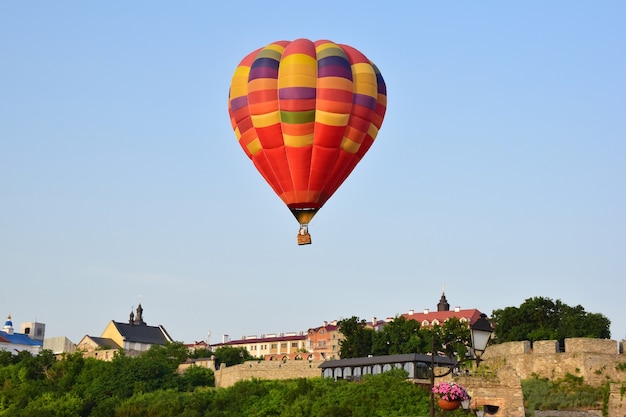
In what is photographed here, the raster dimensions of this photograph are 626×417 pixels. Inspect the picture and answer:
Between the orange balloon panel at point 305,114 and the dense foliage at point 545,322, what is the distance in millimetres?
33741

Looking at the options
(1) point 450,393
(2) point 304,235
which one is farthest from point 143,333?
(1) point 450,393

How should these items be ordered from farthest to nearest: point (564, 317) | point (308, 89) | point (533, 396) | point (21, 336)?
1. point (21, 336)
2. point (564, 317)
3. point (533, 396)
4. point (308, 89)

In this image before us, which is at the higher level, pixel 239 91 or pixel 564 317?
pixel 239 91

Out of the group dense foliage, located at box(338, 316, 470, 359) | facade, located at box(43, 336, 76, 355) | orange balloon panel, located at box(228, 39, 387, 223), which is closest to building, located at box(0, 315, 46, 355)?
facade, located at box(43, 336, 76, 355)

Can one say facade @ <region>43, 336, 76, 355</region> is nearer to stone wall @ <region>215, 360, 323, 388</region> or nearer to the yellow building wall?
the yellow building wall

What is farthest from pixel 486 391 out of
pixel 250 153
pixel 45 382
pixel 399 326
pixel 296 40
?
pixel 45 382

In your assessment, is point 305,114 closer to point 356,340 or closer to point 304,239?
point 304,239

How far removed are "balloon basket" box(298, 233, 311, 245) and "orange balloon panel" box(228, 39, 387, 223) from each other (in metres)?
0.85

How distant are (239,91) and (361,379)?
2751 centimetres

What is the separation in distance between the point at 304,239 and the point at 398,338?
40.3m

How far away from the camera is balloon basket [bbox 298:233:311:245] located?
110 feet

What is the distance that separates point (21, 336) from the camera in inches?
4722

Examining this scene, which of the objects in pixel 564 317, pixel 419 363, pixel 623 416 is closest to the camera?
pixel 623 416

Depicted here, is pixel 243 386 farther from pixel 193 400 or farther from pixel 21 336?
pixel 21 336
